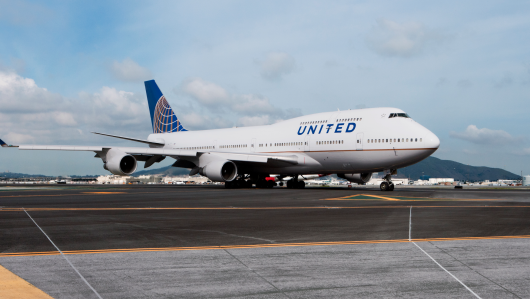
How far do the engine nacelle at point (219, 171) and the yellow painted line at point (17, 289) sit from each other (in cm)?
2859

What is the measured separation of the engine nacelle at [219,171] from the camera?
3431 centimetres

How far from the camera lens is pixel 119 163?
34125 millimetres

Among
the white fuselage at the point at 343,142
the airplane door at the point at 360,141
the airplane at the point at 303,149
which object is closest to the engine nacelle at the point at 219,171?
the airplane at the point at 303,149

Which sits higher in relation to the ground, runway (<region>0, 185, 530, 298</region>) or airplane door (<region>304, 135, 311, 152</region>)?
airplane door (<region>304, 135, 311, 152</region>)

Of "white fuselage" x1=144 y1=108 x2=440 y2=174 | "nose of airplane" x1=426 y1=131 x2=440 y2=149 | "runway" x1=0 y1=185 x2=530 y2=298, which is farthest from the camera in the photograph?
"white fuselage" x1=144 y1=108 x2=440 y2=174

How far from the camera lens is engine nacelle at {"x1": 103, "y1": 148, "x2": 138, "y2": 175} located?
34.2 meters

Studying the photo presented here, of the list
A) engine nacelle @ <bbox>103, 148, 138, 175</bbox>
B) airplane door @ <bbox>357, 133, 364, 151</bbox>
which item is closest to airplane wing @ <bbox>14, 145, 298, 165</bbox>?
engine nacelle @ <bbox>103, 148, 138, 175</bbox>

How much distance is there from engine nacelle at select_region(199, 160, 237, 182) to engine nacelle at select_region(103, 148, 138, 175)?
228 inches

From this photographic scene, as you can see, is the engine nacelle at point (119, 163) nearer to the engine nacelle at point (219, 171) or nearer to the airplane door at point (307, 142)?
the engine nacelle at point (219, 171)

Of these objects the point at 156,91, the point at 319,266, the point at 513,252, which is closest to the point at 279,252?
the point at 319,266

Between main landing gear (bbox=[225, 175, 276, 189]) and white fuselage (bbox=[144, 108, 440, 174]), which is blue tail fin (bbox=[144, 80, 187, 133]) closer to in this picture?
white fuselage (bbox=[144, 108, 440, 174])

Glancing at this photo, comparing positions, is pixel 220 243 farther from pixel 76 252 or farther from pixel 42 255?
pixel 42 255

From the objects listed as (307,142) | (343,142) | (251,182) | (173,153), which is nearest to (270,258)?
(343,142)

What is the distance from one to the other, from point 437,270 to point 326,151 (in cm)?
2644
